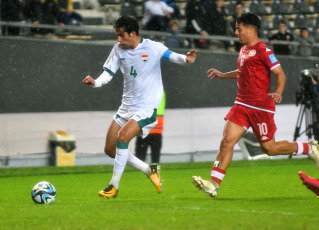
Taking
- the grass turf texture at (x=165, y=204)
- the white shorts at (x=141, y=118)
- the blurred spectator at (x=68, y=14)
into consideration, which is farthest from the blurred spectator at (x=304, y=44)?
the white shorts at (x=141, y=118)

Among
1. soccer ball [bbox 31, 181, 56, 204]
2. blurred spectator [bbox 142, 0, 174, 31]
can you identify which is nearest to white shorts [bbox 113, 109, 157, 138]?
soccer ball [bbox 31, 181, 56, 204]

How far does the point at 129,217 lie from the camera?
24.5ft

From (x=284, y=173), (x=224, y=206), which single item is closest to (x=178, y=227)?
(x=224, y=206)

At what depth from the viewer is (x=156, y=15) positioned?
59.2 feet

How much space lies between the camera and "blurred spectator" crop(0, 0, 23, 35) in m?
15.8

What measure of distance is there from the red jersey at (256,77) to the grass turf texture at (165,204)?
1.10 m

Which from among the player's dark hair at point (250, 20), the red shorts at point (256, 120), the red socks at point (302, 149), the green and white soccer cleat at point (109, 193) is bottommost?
the green and white soccer cleat at point (109, 193)

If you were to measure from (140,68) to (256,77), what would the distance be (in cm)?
145

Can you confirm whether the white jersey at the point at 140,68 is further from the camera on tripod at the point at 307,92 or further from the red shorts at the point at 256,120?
the camera on tripod at the point at 307,92

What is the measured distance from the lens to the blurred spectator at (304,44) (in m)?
20.7

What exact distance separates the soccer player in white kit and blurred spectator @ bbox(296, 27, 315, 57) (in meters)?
11.5

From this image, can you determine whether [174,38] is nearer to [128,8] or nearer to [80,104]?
[128,8]

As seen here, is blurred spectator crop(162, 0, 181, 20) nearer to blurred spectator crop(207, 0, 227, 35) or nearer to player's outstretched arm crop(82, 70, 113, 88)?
blurred spectator crop(207, 0, 227, 35)

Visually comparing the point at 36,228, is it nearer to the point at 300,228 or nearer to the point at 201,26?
the point at 300,228
